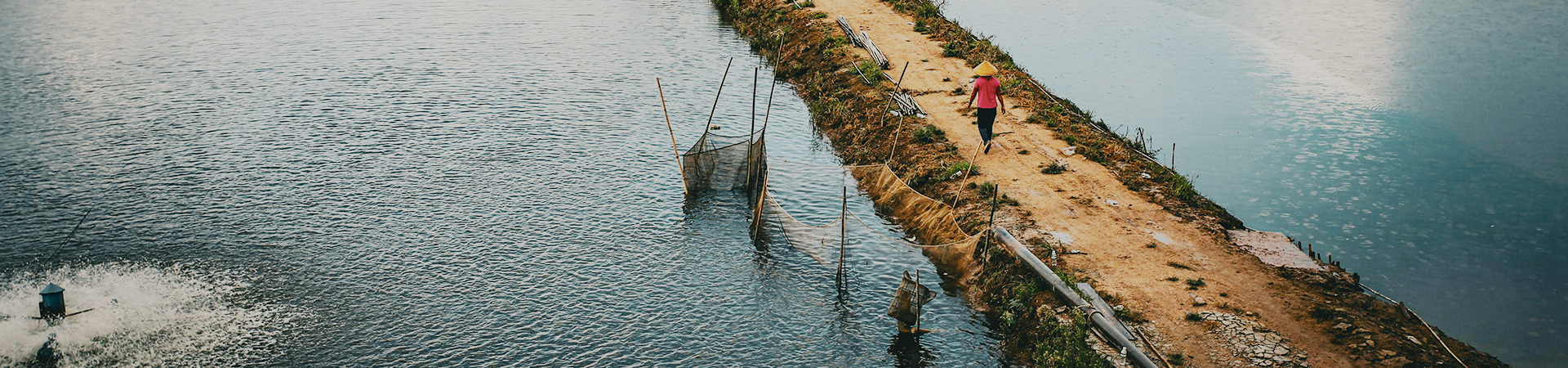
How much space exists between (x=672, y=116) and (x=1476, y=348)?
19.5 m

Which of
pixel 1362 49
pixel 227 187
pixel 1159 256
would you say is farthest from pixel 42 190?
pixel 1362 49

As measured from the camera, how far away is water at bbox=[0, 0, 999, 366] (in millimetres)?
17031

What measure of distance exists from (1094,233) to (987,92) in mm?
5160

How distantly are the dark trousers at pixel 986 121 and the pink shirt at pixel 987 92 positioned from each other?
12cm

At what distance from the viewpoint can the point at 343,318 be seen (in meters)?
17.5

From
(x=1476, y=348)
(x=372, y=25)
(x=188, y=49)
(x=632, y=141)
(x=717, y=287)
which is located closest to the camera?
(x=1476, y=348)

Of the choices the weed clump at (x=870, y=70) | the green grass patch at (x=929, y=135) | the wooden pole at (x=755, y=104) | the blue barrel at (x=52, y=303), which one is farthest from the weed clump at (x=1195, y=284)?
the blue barrel at (x=52, y=303)

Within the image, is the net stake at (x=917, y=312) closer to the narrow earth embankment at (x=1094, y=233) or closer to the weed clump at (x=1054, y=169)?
the narrow earth embankment at (x=1094, y=233)

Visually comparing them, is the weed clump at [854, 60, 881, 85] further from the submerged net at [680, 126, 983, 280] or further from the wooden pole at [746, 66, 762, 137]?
the submerged net at [680, 126, 983, 280]

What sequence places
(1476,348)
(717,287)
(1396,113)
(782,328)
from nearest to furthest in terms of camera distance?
(1476,348) → (782,328) → (717,287) → (1396,113)

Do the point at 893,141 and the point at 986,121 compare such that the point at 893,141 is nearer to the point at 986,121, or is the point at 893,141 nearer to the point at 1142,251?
the point at 986,121

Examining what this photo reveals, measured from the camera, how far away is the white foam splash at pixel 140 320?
16.0 metres

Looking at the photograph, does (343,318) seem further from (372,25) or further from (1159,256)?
(372,25)

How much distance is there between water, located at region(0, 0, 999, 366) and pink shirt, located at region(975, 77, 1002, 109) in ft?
11.1
